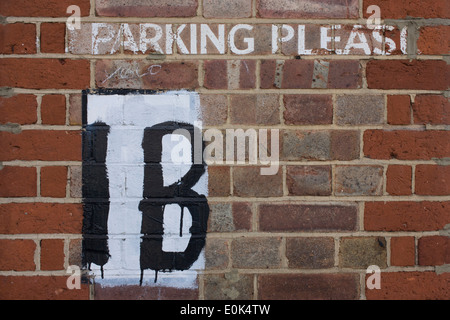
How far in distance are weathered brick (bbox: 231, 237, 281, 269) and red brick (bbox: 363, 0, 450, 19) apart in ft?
2.59

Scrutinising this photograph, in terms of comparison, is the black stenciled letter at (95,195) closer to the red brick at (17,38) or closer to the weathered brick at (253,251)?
the red brick at (17,38)

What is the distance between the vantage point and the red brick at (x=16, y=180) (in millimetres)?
1145

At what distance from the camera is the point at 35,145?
1145mm

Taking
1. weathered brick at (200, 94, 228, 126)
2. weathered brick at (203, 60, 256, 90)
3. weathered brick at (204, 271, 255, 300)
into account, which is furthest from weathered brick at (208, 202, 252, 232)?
weathered brick at (203, 60, 256, 90)

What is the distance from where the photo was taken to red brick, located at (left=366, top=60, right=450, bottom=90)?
1.17 meters

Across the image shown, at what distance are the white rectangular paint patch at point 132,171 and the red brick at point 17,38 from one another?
243 millimetres

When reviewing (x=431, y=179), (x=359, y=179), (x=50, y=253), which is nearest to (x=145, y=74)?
(x=50, y=253)

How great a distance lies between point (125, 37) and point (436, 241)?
46.8 inches

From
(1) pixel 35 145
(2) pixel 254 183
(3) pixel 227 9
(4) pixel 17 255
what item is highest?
(3) pixel 227 9

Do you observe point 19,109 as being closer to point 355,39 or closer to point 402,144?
point 355,39

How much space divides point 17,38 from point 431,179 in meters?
1.38

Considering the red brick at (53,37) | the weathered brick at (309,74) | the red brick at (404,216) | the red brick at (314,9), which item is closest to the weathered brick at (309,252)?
the red brick at (404,216)
